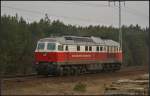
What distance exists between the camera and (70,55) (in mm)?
38000

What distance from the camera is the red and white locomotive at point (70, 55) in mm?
36281

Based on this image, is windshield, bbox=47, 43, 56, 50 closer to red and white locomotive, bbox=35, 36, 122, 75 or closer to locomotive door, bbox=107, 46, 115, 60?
red and white locomotive, bbox=35, 36, 122, 75

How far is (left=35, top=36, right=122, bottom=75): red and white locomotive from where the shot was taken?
36281mm

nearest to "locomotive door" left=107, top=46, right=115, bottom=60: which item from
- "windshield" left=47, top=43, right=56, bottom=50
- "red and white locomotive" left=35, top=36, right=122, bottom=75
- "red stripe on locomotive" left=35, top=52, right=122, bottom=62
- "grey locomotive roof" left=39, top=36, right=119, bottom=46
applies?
"red and white locomotive" left=35, top=36, right=122, bottom=75

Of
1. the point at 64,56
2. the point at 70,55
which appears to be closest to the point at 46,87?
the point at 64,56

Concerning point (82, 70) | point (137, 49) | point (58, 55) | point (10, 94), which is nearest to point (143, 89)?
point (10, 94)

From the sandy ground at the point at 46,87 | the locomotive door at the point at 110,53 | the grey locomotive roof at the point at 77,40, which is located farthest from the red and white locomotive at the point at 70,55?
the sandy ground at the point at 46,87

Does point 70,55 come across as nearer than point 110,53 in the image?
Yes

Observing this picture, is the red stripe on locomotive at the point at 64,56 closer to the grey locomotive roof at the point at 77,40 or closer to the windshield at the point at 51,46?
the windshield at the point at 51,46

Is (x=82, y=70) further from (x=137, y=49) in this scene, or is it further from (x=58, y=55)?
(x=137, y=49)

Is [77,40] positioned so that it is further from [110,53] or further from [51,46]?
[110,53]

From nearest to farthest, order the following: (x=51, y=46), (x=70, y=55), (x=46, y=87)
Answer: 1. (x=46, y=87)
2. (x=51, y=46)
3. (x=70, y=55)

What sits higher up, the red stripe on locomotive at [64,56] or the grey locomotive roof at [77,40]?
the grey locomotive roof at [77,40]

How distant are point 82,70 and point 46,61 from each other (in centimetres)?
Result: 547
